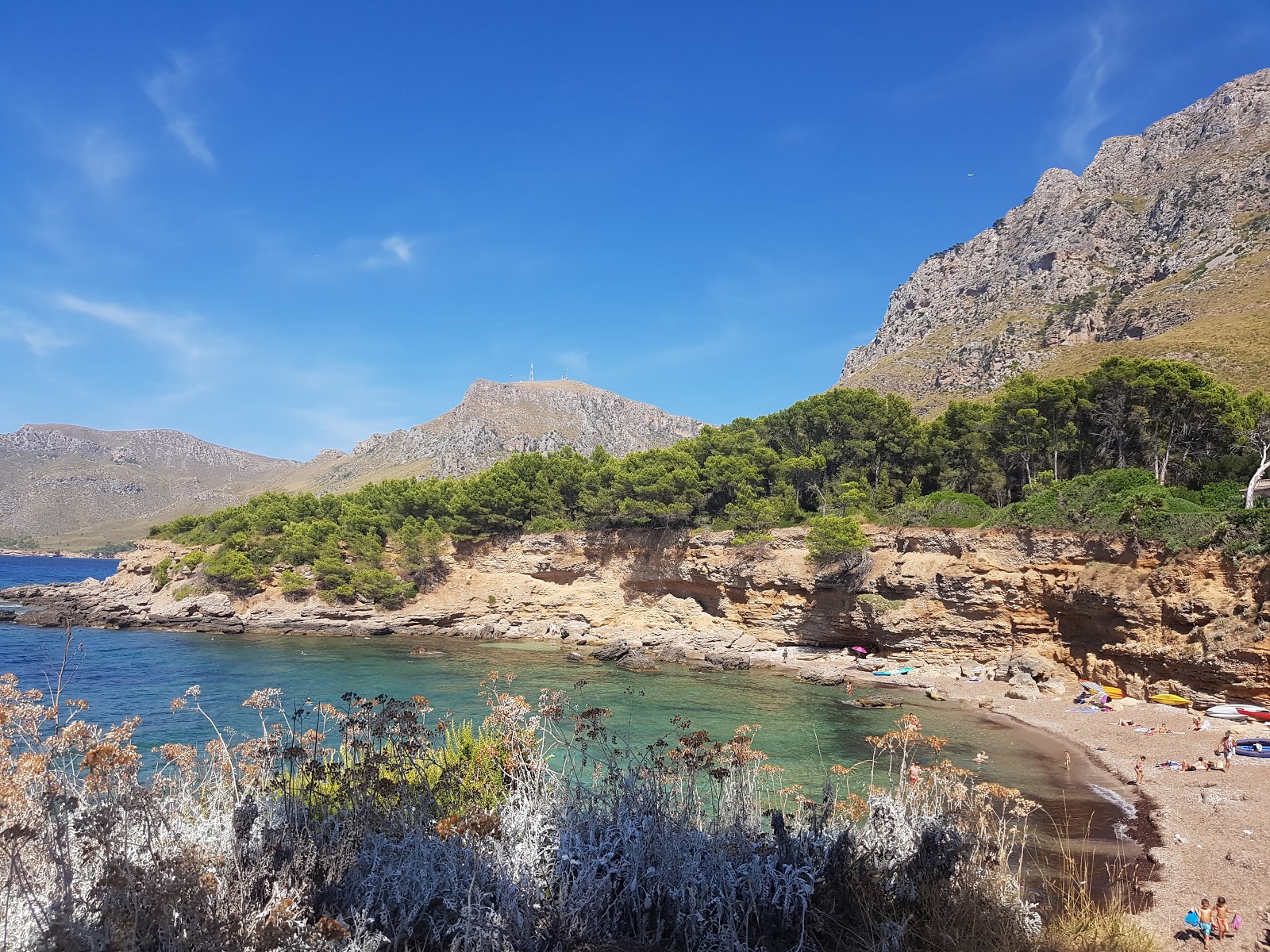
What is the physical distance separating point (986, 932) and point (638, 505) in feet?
112

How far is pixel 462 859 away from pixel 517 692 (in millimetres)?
18372

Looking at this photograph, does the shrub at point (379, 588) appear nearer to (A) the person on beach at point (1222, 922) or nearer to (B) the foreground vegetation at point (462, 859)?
(B) the foreground vegetation at point (462, 859)

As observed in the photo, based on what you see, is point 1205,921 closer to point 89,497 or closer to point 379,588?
point 379,588

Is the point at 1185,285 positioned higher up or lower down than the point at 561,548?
higher up

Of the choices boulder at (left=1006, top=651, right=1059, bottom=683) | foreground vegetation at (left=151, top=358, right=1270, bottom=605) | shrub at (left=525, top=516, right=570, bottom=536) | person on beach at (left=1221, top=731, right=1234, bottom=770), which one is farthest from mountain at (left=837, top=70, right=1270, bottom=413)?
shrub at (left=525, top=516, right=570, bottom=536)

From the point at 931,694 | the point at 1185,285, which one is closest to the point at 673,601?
the point at 931,694

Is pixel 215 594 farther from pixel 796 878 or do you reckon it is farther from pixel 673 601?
pixel 796 878

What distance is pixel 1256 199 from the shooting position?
61.7 m

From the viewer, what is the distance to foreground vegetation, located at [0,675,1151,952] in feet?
10.5

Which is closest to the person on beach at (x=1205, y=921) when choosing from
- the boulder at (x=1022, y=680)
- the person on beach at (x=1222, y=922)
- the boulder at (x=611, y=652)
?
the person on beach at (x=1222, y=922)

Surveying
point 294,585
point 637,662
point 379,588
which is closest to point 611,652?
point 637,662

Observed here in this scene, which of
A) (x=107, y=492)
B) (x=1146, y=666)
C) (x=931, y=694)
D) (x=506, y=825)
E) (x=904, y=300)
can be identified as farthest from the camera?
(x=107, y=492)

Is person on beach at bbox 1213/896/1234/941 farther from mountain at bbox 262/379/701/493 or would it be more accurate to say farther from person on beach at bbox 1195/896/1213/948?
mountain at bbox 262/379/701/493

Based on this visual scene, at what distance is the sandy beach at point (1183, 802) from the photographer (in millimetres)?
8648
